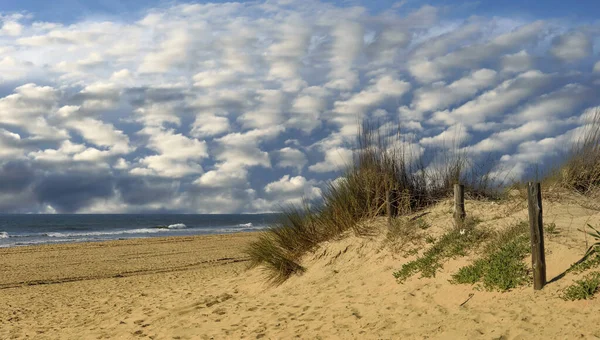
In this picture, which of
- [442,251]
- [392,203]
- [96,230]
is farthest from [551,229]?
[96,230]

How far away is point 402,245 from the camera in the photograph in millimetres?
11047

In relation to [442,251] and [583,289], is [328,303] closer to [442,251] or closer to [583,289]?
[442,251]

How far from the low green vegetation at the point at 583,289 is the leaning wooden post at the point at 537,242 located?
40cm

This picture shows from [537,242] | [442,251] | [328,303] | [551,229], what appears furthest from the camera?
[442,251]

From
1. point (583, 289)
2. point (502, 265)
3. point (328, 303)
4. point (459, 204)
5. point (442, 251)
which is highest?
point (459, 204)

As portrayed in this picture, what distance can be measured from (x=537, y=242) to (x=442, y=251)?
249 cm

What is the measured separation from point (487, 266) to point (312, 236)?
5.22m

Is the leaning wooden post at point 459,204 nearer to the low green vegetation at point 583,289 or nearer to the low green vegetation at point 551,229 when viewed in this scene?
the low green vegetation at point 551,229

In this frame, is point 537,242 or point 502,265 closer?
point 537,242

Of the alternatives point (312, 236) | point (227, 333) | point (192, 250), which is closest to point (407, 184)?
point (312, 236)

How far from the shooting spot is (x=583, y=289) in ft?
23.6

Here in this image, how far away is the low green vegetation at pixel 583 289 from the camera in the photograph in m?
7.15

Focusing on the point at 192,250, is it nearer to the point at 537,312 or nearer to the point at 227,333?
the point at 227,333

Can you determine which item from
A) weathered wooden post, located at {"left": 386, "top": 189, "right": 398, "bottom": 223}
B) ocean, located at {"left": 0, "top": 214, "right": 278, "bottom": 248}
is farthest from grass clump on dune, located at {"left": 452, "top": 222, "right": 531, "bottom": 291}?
ocean, located at {"left": 0, "top": 214, "right": 278, "bottom": 248}
